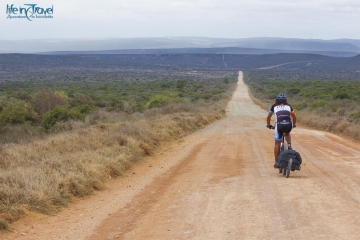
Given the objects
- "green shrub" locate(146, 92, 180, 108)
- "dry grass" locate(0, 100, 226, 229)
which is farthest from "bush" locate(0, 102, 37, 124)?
"dry grass" locate(0, 100, 226, 229)

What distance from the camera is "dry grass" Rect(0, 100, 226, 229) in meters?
8.04

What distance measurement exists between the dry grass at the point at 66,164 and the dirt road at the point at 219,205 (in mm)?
345

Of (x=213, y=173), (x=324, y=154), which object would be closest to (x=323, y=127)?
(x=324, y=154)

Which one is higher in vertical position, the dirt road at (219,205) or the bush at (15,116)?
the dirt road at (219,205)

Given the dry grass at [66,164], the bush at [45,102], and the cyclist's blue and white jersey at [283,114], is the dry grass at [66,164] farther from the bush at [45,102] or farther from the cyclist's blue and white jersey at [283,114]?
the bush at [45,102]

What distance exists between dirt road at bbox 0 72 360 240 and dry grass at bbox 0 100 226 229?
35 centimetres

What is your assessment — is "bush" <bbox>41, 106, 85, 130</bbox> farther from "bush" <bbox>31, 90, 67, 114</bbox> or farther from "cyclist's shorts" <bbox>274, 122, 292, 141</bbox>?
"cyclist's shorts" <bbox>274, 122, 292, 141</bbox>

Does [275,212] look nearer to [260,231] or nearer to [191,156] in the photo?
[260,231]

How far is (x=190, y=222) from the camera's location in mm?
6965

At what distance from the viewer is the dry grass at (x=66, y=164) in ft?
26.4

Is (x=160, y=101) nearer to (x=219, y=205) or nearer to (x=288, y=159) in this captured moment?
(x=288, y=159)

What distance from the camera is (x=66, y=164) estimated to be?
1063 centimetres

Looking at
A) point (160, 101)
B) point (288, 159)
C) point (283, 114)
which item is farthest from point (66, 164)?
point (160, 101)

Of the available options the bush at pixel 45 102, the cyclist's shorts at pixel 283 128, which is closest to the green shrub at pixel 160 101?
the bush at pixel 45 102
